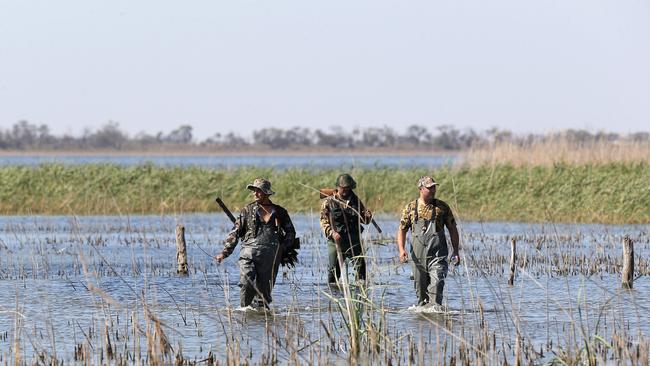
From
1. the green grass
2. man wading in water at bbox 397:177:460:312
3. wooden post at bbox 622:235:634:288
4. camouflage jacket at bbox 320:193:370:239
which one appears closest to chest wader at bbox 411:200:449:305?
man wading in water at bbox 397:177:460:312

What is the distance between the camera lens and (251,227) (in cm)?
1280

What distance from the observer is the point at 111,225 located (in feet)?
96.8

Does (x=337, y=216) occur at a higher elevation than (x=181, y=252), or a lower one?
higher

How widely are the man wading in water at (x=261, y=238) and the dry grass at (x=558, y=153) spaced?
22.2 meters

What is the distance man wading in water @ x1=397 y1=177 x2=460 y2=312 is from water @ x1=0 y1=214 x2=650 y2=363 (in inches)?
20.5

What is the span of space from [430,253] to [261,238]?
69.1 inches

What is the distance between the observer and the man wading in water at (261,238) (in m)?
12.8

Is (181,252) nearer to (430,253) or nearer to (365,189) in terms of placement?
(430,253)

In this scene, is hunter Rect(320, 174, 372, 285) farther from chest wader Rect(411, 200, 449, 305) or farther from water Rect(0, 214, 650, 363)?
chest wader Rect(411, 200, 449, 305)

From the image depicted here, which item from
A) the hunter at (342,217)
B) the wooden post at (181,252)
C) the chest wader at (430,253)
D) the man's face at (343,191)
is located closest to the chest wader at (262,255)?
the chest wader at (430,253)

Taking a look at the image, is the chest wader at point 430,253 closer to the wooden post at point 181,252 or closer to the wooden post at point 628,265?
the wooden post at point 628,265

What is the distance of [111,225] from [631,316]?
1797 centimetres

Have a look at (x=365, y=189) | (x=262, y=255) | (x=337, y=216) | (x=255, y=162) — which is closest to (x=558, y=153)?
(x=365, y=189)

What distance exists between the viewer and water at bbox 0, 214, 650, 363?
10977 mm
